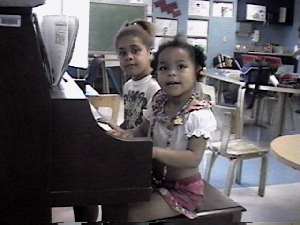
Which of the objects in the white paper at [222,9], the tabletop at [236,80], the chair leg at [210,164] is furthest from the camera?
the white paper at [222,9]

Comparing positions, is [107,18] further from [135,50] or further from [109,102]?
[135,50]

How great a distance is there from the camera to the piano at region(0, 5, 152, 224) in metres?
0.97

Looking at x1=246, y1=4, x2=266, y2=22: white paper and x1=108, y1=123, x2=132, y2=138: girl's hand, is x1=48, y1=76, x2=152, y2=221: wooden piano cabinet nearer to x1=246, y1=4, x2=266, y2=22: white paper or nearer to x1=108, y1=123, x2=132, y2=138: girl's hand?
x1=108, y1=123, x2=132, y2=138: girl's hand

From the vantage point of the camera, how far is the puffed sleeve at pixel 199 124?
4.52 ft

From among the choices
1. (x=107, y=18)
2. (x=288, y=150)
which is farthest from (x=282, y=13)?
(x=288, y=150)

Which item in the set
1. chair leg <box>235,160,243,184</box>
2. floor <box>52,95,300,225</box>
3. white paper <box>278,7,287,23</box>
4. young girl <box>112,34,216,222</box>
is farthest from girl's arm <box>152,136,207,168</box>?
white paper <box>278,7,287,23</box>

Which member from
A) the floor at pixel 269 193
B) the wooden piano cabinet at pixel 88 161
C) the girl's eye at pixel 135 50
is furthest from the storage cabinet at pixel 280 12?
the wooden piano cabinet at pixel 88 161

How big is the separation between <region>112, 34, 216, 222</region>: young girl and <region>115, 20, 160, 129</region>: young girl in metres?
0.29

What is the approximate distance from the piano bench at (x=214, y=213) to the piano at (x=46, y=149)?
1.19 feet

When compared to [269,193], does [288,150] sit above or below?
above

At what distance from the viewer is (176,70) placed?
1433mm

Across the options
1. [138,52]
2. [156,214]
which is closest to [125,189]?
[156,214]

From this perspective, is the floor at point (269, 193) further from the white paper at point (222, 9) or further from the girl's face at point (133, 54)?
the white paper at point (222, 9)

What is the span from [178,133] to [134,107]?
0.48 meters
